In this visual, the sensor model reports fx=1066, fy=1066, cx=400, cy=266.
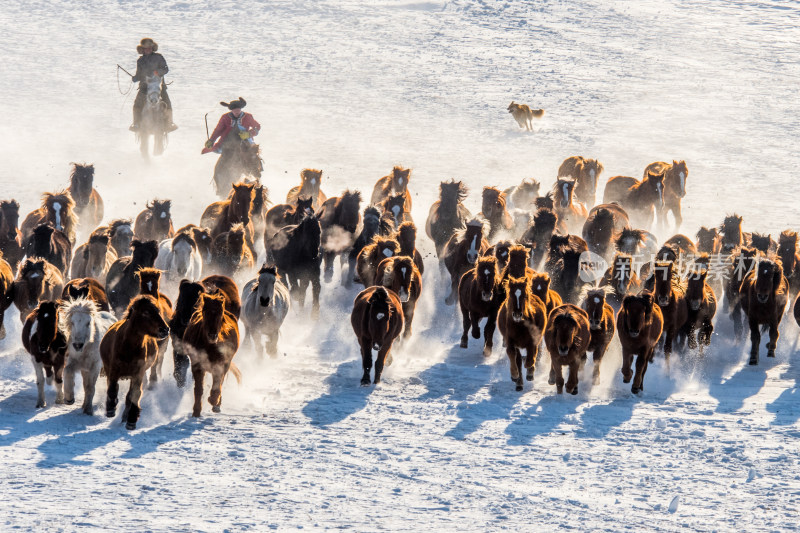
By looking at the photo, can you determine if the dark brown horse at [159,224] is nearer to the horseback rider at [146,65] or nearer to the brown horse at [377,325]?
the brown horse at [377,325]

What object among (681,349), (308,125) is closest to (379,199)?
(681,349)

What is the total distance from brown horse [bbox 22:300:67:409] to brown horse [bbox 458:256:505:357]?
225 inches

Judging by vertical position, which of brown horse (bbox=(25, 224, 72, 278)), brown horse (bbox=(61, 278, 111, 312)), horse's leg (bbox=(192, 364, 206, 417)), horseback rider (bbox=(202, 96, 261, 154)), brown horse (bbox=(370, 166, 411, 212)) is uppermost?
horseback rider (bbox=(202, 96, 261, 154))

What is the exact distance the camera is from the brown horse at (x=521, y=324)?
13.2 meters

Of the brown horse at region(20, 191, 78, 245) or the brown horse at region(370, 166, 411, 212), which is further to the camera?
the brown horse at region(370, 166, 411, 212)

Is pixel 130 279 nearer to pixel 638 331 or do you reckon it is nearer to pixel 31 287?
pixel 31 287

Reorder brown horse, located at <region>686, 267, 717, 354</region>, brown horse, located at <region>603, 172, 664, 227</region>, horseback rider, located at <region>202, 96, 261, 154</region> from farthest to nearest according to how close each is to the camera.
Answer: horseback rider, located at <region>202, 96, 261, 154</region>
brown horse, located at <region>603, 172, 664, 227</region>
brown horse, located at <region>686, 267, 717, 354</region>

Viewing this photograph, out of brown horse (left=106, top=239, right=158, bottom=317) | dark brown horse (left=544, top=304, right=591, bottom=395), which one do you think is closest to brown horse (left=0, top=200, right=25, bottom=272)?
brown horse (left=106, top=239, right=158, bottom=317)

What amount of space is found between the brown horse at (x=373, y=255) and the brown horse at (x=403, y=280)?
1.58ft

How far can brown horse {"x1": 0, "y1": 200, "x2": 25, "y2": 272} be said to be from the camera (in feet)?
54.5

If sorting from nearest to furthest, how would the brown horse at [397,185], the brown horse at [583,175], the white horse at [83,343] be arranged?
the white horse at [83,343] < the brown horse at [397,185] < the brown horse at [583,175]

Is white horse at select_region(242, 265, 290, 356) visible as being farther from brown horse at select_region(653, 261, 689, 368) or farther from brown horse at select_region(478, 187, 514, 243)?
brown horse at select_region(478, 187, 514, 243)

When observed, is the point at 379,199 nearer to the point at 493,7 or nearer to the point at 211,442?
the point at 211,442

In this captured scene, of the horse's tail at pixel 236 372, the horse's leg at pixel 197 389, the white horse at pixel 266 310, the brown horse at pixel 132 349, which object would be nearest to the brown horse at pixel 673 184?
the white horse at pixel 266 310
